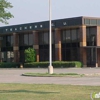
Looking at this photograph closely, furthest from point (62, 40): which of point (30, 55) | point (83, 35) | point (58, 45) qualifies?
point (30, 55)

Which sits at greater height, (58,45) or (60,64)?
(58,45)

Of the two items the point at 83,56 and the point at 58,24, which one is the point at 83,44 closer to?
the point at 83,56

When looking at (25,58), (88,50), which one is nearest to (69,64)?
(88,50)

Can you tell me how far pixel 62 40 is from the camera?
192ft

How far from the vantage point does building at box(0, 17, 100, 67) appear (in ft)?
176

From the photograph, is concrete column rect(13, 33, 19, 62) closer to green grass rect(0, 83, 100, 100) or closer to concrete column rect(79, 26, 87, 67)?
concrete column rect(79, 26, 87, 67)

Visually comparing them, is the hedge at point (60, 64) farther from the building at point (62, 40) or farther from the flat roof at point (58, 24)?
the flat roof at point (58, 24)

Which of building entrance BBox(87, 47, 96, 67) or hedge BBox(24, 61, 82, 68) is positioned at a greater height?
building entrance BBox(87, 47, 96, 67)

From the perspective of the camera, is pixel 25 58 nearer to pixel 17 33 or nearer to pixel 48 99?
pixel 17 33

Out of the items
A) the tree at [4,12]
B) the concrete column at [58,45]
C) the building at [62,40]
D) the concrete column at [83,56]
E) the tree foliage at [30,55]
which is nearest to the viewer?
the tree at [4,12]

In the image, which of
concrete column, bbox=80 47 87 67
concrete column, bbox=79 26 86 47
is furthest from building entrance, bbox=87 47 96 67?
concrete column, bbox=79 26 86 47

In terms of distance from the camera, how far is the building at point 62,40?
176 feet

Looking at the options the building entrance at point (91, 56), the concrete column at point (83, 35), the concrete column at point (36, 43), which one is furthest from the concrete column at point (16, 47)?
the concrete column at point (83, 35)

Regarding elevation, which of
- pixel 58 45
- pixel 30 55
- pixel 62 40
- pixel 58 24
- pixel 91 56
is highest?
pixel 58 24
